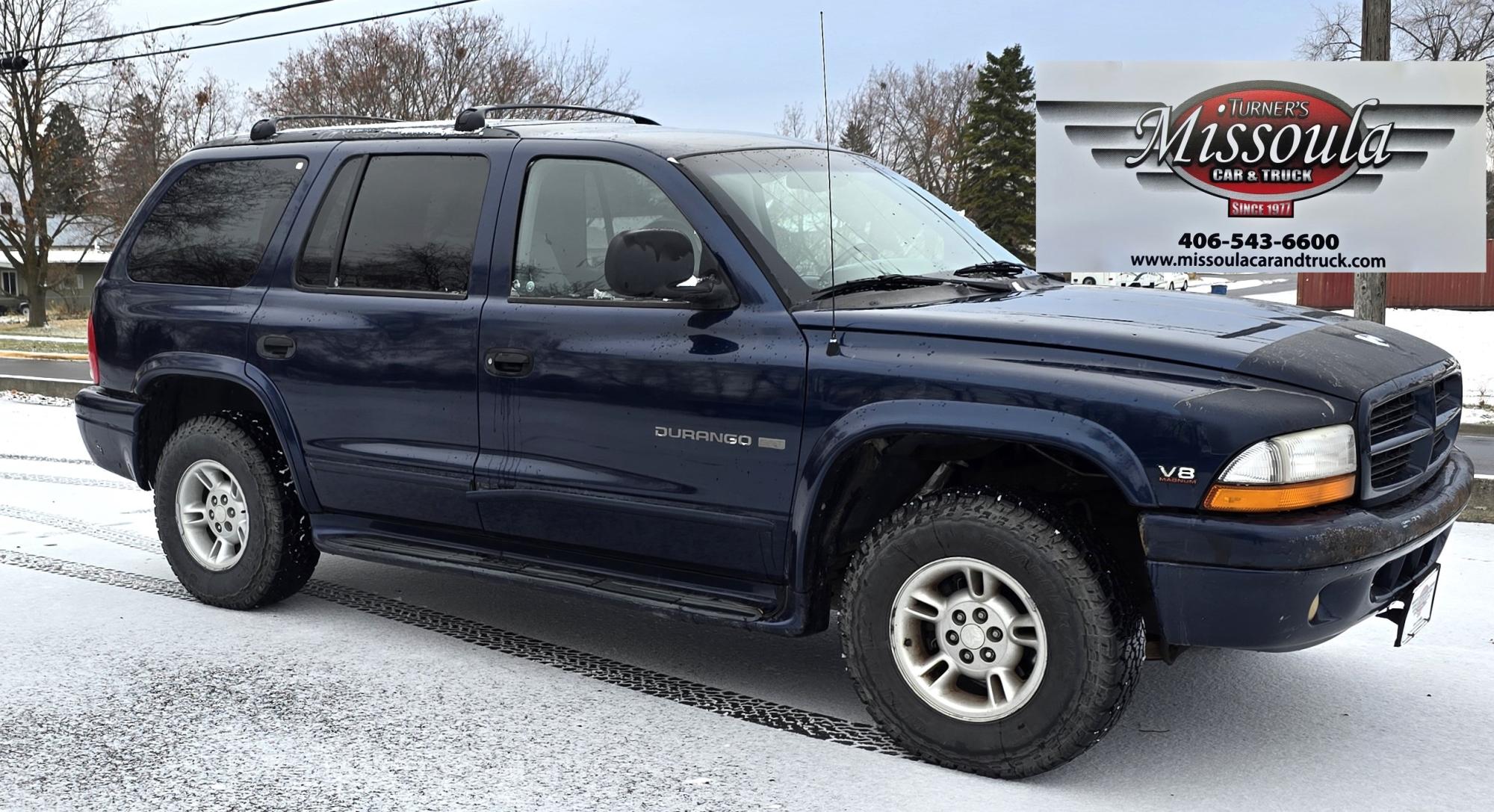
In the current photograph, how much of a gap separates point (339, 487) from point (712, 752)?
6.44ft

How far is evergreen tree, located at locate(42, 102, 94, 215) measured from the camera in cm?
4569

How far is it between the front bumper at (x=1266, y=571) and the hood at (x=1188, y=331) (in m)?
0.36

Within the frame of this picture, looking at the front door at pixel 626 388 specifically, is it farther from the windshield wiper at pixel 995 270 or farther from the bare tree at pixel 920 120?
the bare tree at pixel 920 120

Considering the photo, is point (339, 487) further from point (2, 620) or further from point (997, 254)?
point (997, 254)

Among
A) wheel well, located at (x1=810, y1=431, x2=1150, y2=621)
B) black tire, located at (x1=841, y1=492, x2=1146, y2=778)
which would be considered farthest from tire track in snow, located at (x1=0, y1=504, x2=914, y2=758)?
wheel well, located at (x1=810, y1=431, x2=1150, y2=621)

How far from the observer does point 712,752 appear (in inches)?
160

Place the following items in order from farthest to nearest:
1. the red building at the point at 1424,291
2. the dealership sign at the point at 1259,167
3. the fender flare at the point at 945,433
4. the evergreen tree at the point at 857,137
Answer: the evergreen tree at the point at 857,137 < the red building at the point at 1424,291 < the dealership sign at the point at 1259,167 < the fender flare at the point at 945,433

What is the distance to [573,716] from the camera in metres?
4.40

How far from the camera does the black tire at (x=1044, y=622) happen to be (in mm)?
3654

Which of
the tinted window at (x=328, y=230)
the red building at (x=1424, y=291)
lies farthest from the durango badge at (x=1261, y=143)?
the red building at (x=1424, y=291)

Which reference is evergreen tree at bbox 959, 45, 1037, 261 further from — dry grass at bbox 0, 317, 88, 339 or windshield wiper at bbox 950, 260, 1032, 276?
windshield wiper at bbox 950, 260, 1032, 276

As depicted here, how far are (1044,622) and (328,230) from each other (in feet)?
10.3

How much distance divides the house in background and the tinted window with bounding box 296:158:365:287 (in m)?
36.3

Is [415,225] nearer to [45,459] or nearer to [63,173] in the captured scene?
[45,459]
